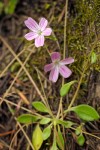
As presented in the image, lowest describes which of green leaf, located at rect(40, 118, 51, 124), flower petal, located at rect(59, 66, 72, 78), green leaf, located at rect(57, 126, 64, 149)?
green leaf, located at rect(57, 126, 64, 149)

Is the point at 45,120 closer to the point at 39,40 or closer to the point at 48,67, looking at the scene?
the point at 48,67

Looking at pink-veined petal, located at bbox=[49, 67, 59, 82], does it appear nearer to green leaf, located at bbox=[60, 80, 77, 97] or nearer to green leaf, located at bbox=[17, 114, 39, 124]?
green leaf, located at bbox=[60, 80, 77, 97]

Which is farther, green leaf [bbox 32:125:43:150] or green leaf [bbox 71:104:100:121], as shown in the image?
green leaf [bbox 32:125:43:150]

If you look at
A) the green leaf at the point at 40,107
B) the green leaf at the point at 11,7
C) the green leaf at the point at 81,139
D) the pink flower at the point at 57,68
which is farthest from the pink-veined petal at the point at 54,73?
the green leaf at the point at 11,7

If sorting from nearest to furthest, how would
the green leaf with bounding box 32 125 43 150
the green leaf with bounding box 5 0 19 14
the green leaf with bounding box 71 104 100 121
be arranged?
1. the green leaf with bounding box 71 104 100 121
2. the green leaf with bounding box 32 125 43 150
3. the green leaf with bounding box 5 0 19 14

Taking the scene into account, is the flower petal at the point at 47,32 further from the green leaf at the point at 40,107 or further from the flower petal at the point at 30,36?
the green leaf at the point at 40,107

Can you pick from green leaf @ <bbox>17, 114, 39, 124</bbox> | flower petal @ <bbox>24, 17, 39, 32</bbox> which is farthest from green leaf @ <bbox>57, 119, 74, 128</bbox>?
flower petal @ <bbox>24, 17, 39, 32</bbox>
